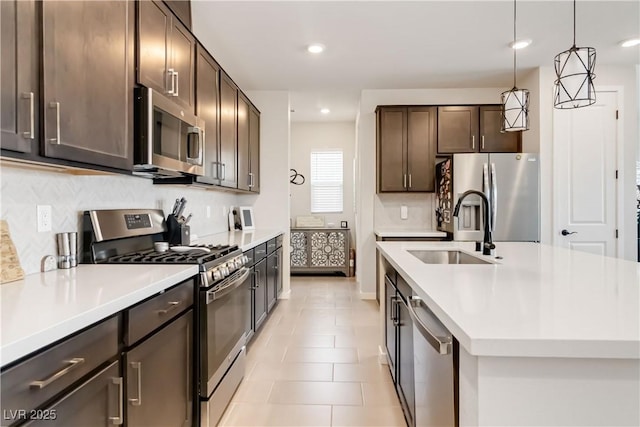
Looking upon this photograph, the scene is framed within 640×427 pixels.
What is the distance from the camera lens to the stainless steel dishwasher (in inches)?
42.2

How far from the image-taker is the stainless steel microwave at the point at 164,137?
1803 millimetres

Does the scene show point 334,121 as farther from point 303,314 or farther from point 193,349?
point 193,349

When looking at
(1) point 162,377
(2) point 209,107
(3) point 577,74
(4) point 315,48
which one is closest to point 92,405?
(1) point 162,377

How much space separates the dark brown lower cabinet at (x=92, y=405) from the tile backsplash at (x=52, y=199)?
0.71m

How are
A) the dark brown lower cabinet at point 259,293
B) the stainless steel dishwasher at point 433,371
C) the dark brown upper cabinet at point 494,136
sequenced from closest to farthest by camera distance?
1. the stainless steel dishwasher at point 433,371
2. the dark brown lower cabinet at point 259,293
3. the dark brown upper cabinet at point 494,136

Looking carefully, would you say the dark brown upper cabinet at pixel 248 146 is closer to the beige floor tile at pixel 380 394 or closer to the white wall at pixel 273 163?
the white wall at pixel 273 163

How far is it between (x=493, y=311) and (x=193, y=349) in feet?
4.58

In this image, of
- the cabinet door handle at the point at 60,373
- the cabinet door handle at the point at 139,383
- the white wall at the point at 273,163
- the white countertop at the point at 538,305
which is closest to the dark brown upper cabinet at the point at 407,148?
the white wall at the point at 273,163

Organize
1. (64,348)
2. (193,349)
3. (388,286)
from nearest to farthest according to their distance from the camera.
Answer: (64,348), (193,349), (388,286)

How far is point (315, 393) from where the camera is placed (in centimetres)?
234

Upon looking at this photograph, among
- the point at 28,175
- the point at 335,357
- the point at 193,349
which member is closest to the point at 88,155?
the point at 28,175

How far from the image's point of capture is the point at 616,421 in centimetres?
81

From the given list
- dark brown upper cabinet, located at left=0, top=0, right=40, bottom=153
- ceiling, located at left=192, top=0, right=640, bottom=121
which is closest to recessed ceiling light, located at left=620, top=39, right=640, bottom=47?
ceiling, located at left=192, top=0, right=640, bottom=121

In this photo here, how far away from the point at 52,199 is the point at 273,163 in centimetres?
331
